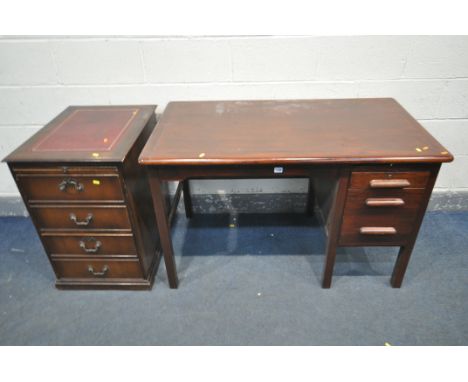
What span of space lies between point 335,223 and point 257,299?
53 cm

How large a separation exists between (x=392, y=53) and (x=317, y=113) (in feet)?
1.79

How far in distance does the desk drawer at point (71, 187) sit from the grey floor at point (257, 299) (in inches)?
21.2

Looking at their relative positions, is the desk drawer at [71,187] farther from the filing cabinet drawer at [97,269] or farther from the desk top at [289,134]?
the filing cabinet drawer at [97,269]

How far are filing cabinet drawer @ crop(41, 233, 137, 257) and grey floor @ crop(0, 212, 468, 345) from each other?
0.76 feet

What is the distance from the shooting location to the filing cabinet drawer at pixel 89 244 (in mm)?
1477

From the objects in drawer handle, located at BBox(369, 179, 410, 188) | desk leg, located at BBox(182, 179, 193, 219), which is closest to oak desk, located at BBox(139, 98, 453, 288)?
drawer handle, located at BBox(369, 179, 410, 188)

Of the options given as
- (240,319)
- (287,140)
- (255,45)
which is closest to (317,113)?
(287,140)

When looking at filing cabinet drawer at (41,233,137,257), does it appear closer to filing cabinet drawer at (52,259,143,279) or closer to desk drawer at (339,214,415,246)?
A: filing cabinet drawer at (52,259,143,279)

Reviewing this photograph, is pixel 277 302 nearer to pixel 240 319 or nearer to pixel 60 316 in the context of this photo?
pixel 240 319

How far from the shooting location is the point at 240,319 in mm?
1480

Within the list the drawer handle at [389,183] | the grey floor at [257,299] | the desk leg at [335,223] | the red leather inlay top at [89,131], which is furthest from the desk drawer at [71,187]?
the drawer handle at [389,183]

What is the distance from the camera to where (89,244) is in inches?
59.2

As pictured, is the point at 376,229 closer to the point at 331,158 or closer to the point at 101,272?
the point at 331,158

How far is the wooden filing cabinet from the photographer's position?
1290 mm
